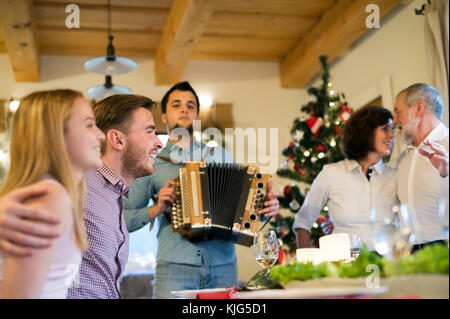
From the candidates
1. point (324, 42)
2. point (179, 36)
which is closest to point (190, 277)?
point (179, 36)

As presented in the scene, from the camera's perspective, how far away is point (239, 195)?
2.11 meters

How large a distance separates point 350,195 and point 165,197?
0.82 metres

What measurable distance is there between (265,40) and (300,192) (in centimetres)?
136

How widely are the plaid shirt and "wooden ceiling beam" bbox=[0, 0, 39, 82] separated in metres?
1.13

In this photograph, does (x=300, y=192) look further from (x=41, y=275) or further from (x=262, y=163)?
(x=41, y=275)

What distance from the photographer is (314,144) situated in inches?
140

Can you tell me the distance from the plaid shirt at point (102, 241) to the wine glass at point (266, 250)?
382 millimetres

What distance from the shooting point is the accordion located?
207 cm

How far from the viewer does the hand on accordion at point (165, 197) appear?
6.77ft

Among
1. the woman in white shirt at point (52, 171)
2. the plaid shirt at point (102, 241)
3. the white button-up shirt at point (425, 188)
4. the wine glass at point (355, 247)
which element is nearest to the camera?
the woman in white shirt at point (52, 171)

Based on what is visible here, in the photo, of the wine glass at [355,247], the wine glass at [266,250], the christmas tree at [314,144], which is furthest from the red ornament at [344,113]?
the wine glass at [266,250]

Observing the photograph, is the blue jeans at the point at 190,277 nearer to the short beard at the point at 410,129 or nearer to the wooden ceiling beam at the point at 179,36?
the short beard at the point at 410,129

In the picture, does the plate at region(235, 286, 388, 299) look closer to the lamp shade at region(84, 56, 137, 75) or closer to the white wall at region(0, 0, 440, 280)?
the white wall at region(0, 0, 440, 280)
